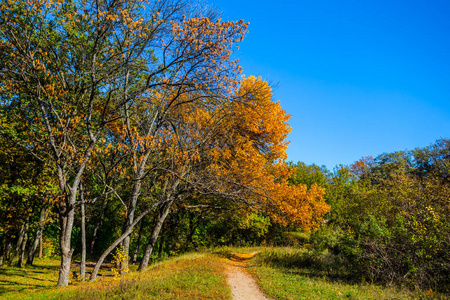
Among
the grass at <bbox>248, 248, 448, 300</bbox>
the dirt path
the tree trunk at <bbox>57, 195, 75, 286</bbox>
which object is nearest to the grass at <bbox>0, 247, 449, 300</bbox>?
the grass at <bbox>248, 248, 448, 300</bbox>

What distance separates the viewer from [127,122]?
39.2ft

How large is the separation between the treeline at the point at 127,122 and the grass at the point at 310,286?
2.56m

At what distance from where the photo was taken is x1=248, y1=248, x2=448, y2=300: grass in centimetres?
934

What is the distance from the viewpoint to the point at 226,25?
9.40 m

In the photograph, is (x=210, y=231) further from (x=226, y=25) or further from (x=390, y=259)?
(x=226, y=25)

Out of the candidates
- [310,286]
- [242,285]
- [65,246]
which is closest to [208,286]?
[242,285]

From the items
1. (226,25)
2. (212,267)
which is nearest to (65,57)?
(226,25)

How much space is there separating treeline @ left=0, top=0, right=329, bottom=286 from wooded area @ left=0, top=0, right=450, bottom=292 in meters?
0.08

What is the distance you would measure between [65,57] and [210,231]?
21.3 m

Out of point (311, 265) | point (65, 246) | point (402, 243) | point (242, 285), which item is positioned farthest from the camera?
point (311, 265)

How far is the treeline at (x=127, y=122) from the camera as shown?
970 cm

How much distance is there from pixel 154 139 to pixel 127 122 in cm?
161

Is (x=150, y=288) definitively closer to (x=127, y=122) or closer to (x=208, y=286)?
(x=208, y=286)

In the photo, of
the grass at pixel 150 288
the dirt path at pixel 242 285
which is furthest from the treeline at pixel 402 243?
the grass at pixel 150 288
